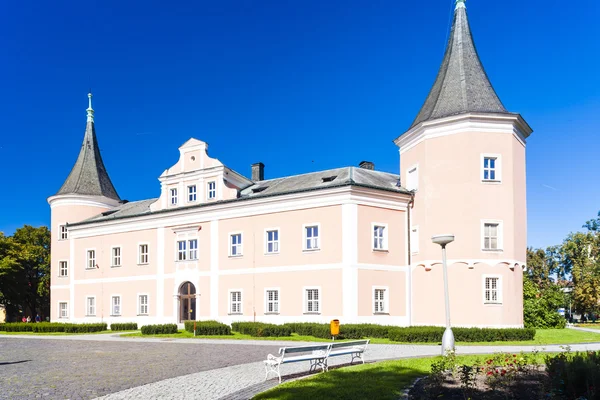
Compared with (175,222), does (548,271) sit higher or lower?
lower

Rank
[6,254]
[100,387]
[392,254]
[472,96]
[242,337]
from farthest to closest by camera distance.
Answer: [6,254]
[392,254]
[472,96]
[242,337]
[100,387]

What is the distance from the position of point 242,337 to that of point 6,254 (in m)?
34.3

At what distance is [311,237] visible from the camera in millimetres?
31438

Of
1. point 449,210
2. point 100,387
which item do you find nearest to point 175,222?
point 449,210

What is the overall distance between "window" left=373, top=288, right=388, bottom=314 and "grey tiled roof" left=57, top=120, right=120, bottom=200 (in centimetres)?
2490

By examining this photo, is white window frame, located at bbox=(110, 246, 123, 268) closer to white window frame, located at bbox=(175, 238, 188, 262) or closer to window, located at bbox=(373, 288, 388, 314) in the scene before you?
white window frame, located at bbox=(175, 238, 188, 262)

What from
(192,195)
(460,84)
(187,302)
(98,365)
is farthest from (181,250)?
(98,365)

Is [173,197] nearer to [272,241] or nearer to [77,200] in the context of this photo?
[272,241]

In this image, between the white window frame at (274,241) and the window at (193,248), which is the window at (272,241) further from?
the window at (193,248)

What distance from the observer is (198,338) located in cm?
2733

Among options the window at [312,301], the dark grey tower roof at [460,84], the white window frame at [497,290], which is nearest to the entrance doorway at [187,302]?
the window at [312,301]

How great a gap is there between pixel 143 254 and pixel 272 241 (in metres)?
10.8

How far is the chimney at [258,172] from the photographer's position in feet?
131

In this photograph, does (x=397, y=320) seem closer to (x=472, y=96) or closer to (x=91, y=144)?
(x=472, y=96)
